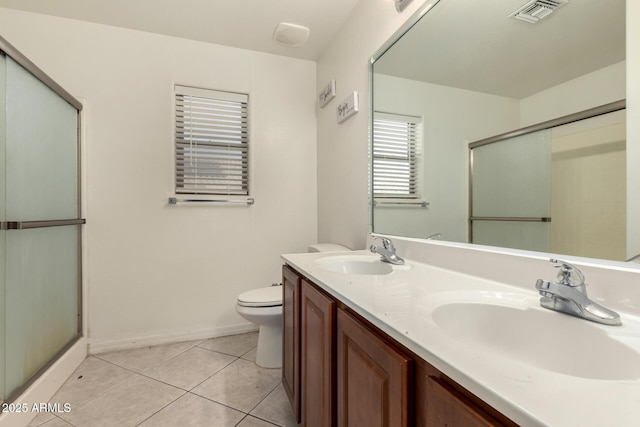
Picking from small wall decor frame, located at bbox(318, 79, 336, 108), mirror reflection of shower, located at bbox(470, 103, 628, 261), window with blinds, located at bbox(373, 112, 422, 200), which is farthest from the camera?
small wall decor frame, located at bbox(318, 79, 336, 108)

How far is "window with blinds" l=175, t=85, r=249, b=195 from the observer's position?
221 centimetres

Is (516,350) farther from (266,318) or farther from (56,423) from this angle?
(56,423)

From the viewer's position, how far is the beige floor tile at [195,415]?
1324 mm

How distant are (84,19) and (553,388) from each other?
293cm

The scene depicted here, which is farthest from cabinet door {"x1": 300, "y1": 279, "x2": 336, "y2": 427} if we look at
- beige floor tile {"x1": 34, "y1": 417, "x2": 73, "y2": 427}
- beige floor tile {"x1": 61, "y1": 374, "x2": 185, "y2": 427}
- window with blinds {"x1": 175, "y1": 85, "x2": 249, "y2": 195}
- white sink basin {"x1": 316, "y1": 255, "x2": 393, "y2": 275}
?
window with blinds {"x1": 175, "y1": 85, "x2": 249, "y2": 195}

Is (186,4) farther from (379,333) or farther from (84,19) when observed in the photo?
(379,333)

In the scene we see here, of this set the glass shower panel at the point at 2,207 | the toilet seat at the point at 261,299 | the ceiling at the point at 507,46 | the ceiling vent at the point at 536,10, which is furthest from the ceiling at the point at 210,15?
the toilet seat at the point at 261,299

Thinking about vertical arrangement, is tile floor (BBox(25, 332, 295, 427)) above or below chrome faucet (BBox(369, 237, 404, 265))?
below

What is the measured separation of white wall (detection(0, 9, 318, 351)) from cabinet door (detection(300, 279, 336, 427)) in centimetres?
134

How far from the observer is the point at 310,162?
2.53m

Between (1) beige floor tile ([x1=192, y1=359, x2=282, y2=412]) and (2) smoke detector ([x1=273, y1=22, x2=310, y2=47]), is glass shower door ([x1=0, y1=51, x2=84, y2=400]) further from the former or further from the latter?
(2) smoke detector ([x1=273, y1=22, x2=310, y2=47])

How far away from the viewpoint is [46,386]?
147 cm

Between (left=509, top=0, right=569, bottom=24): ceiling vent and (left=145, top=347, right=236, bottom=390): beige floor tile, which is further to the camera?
(left=145, top=347, right=236, bottom=390): beige floor tile

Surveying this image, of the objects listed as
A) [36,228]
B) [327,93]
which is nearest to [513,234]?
[327,93]
